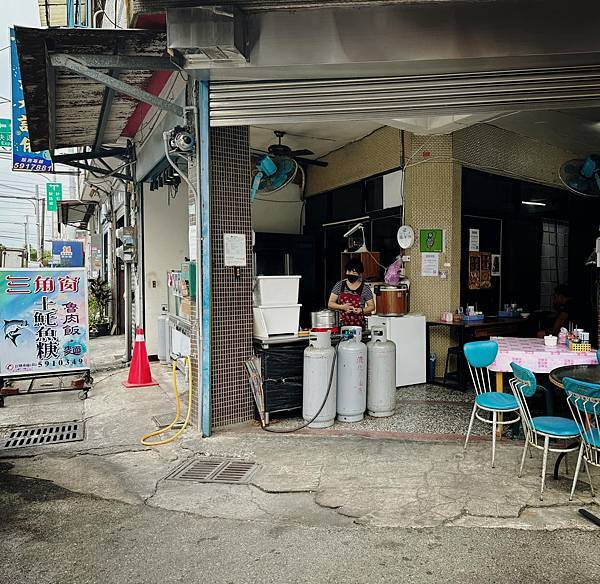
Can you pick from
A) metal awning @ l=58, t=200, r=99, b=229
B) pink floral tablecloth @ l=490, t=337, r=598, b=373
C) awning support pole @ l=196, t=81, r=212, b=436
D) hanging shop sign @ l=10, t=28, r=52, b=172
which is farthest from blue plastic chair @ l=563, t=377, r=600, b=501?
metal awning @ l=58, t=200, r=99, b=229

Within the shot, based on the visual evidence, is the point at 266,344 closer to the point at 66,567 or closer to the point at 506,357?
the point at 506,357

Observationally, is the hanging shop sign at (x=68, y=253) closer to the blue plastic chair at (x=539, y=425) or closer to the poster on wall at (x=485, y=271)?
the poster on wall at (x=485, y=271)

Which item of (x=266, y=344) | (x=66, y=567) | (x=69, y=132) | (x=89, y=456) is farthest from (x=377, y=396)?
(x=69, y=132)

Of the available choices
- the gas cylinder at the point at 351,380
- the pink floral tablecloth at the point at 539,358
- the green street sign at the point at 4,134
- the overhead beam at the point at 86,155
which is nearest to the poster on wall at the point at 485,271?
the pink floral tablecloth at the point at 539,358

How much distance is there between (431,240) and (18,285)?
5.38 metres

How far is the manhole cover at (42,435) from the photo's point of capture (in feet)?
15.7

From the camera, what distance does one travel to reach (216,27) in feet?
12.5

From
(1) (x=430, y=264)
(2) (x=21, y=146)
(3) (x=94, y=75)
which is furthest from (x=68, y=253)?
(1) (x=430, y=264)

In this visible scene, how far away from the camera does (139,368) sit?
706 cm

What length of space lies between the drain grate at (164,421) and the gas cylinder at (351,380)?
165cm

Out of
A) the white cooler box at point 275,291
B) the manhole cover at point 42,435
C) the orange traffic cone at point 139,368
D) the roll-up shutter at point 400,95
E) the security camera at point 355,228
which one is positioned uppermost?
the roll-up shutter at point 400,95

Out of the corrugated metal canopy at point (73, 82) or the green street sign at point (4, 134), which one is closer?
the corrugated metal canopy at point (73, 82)

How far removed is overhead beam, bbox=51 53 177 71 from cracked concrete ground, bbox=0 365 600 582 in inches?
131

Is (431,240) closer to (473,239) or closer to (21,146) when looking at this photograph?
(473,239)
